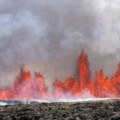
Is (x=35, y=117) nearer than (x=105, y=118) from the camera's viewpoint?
No

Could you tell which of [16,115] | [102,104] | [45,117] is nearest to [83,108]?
[102,104]

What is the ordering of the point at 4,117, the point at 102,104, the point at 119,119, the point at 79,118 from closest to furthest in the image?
the point at 119,119 → the point at 79,118 → the point at 4,117 → the point at 102,104

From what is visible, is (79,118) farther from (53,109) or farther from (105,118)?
(53,109)

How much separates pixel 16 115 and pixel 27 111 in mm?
1564

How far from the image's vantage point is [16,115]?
1455 inches

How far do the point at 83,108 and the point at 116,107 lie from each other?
13.2 feet

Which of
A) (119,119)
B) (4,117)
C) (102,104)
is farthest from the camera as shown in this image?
(102,104)

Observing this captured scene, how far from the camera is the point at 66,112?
120 ft

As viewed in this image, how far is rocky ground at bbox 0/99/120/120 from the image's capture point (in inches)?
1328

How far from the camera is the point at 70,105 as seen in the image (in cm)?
4053

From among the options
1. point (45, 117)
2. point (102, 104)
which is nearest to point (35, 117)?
point (45, 117)

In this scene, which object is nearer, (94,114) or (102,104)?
(94,114)

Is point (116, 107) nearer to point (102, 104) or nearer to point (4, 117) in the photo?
point (102, 104)

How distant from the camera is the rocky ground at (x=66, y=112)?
33.7 meters
